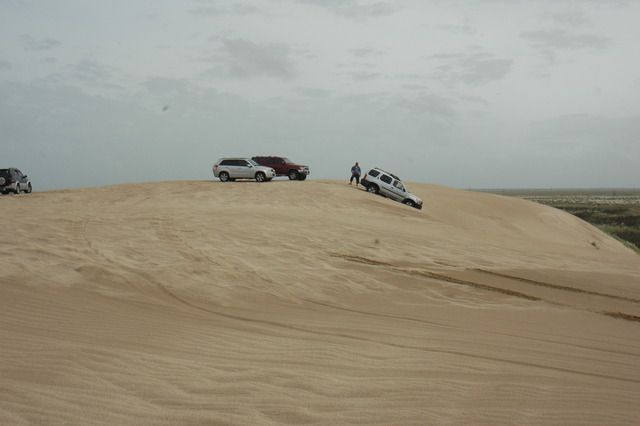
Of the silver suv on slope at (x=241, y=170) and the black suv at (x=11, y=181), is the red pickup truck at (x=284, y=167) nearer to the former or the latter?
the silver suv on slope at (x=241, y=170)

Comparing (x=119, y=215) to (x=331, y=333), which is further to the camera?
(x=119, y=215)

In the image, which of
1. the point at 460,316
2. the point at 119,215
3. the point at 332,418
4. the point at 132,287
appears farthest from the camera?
the point at 119,215

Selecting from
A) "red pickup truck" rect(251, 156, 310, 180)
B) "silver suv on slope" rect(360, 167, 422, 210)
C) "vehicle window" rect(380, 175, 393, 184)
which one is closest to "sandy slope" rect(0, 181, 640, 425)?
"silver suv on slope" rect(360, 167, 422, 210)

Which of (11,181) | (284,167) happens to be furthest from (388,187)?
(11,181)

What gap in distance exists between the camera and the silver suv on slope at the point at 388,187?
27856 millimetres

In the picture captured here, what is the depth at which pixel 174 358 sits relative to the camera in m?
5.35

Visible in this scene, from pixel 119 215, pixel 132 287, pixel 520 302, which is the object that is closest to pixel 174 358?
pixel 132 287

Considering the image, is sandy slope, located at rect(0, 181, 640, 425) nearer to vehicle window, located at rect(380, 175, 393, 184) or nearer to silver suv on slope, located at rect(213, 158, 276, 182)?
vehicle window, located at rect(380, 175, 393, 184)

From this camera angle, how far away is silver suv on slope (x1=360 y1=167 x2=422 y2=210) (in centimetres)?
2786

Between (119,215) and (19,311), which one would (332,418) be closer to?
(19,311)

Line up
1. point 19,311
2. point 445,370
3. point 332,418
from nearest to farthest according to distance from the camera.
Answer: point 332,418 < point 445,370 < point 19,311

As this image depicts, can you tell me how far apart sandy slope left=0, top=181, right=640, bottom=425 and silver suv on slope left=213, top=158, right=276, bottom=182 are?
17685 mm

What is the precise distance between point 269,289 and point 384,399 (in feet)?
13.9

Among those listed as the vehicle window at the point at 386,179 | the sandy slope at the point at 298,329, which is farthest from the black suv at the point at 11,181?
the vehicle window at the point at 386,179
